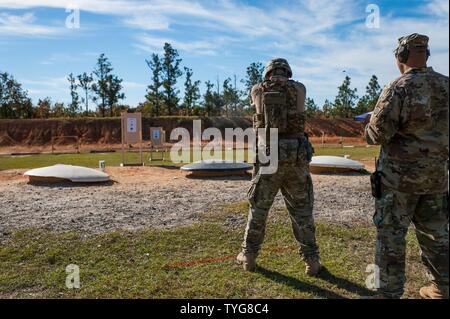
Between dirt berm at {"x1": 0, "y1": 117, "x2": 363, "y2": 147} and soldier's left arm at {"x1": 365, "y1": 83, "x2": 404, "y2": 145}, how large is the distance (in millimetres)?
37047

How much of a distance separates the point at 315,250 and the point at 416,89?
73.7 inches

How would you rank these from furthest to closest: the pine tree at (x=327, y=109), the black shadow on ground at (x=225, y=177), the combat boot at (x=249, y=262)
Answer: the pine tree at (x=327, y=109)
the black shadow on ground at (x=225, y=177)
the combat boot at (x=249, y=262)

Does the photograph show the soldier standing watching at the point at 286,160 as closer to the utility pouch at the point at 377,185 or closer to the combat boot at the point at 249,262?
the combat boot at the point at 249,262

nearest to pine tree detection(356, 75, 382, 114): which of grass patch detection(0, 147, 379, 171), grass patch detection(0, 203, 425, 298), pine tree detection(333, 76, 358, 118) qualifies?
pine tree detection(333, 76, 358, 118)

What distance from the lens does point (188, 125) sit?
43312mm

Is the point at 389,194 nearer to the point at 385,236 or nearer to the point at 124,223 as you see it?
the point at 385,236

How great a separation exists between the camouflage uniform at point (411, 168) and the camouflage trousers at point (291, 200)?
90cm

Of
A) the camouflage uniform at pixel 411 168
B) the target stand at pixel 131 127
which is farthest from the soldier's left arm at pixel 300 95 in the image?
the target stand at pixel 131 127

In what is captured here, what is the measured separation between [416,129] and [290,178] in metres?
1.29

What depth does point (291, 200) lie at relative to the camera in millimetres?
4051

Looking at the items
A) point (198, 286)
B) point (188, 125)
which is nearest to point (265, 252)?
point (198, 286)

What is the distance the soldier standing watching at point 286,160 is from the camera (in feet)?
12.8

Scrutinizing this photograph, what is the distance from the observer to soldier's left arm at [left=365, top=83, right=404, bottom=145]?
298 centimetres

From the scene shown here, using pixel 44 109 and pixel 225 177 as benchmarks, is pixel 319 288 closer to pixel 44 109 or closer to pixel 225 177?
pixel 225 177
